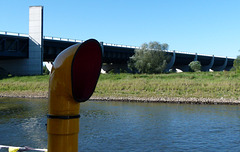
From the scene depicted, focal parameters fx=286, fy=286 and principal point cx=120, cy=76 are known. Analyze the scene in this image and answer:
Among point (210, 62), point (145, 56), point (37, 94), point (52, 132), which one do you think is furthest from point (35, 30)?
point (210, 62)

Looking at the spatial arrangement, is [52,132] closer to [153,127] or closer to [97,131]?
[97,131]

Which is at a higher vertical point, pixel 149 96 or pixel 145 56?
pixel 145 56

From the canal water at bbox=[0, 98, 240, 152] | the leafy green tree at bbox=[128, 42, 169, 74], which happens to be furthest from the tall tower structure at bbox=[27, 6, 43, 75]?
the canal water at bbox=[0, 98, 240, 152]

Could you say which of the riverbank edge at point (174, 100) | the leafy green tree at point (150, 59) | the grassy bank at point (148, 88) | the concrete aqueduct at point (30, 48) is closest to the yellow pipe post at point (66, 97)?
the riverbank edge at point (174, 100)

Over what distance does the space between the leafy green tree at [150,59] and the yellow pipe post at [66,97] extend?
61.4m

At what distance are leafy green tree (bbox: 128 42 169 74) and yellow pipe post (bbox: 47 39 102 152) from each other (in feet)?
202

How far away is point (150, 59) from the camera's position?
65375mm

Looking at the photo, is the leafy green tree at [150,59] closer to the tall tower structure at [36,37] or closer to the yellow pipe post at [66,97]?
the tall tower structure at [36,37]

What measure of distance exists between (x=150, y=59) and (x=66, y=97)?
207 feet

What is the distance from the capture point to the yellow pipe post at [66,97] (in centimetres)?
271

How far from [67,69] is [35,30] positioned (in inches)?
2093

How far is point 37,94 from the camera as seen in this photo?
1532 inches

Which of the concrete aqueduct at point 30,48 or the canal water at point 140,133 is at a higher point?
the concrete aqueduct at point 30,48

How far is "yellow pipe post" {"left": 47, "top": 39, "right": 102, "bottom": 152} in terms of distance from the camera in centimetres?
271
